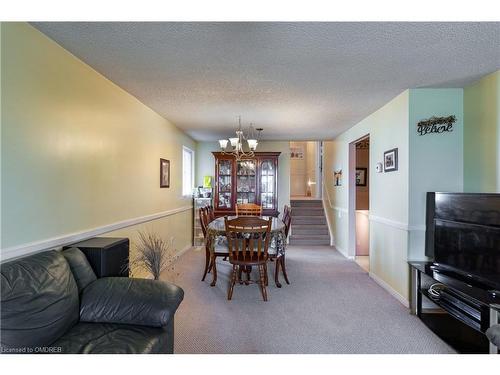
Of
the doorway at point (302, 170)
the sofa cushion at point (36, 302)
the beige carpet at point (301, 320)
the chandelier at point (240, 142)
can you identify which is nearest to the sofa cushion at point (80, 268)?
the sofa cushion at point (36, 302)

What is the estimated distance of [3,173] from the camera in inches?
60.3

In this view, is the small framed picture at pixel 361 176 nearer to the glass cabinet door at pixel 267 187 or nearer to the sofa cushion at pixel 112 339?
the glass cabinet door at pixel 267 187

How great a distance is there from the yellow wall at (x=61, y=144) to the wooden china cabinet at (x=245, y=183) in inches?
95.5

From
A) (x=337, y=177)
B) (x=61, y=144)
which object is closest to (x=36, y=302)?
(x=61, y=144)

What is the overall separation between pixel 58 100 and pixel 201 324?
7.21ft

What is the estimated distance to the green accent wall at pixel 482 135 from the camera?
7.86 feet

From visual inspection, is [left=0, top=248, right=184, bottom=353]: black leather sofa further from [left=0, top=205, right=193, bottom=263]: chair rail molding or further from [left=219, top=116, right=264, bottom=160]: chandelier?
[left=219, top=116, right=264, bottom=160]: chandelier

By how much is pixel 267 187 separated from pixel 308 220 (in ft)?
5.00

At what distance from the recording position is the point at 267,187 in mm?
5633

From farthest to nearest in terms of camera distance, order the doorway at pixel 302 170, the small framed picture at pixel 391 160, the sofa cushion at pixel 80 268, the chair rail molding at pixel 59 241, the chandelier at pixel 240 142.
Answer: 1. the doorway at pixel 302 170
2. the chandelier at pixel 240 142
3. the small framed picture at pixel 391 160
4. the sofa cushion at pixel 80 268
5. the chair rail molding at pixel 59 241

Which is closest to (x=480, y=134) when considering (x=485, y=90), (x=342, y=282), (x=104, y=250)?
(x=485, y=90)

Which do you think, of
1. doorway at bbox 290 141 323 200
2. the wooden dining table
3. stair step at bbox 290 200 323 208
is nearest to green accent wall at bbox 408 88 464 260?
the wooden dining table
